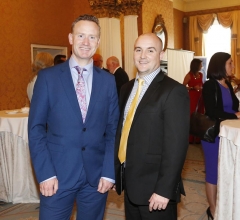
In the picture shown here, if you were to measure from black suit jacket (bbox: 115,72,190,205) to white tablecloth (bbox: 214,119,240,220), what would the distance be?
2.50 ft

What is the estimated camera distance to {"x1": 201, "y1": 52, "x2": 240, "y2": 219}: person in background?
2832 mm

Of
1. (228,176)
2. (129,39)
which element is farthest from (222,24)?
(228,176)

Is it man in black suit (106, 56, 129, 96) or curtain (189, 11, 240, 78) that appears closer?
man in black suit (106, 56, 129, 96)

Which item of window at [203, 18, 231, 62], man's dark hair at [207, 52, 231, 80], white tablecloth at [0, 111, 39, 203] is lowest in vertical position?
white tablecloth at [0, 111, 39, 203]

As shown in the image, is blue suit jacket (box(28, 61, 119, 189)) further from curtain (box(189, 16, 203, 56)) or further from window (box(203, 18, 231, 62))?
window (box(203, 18, 231, 62))

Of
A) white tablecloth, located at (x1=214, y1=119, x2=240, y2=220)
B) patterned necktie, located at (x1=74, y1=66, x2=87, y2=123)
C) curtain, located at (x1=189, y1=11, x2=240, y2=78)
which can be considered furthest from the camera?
curtain, located at (x1=189, y1=11, x2=240, y2=78)

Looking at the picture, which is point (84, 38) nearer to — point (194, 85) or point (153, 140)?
point (153, 140)

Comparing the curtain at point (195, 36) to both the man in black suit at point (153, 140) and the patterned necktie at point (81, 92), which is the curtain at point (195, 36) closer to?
the man in black suit at point (153, 140)

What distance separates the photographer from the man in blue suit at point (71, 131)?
1.72 meters

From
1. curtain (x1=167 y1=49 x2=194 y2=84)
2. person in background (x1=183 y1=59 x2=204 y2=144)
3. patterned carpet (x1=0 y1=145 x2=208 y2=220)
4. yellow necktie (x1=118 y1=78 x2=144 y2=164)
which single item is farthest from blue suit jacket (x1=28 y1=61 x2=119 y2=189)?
curtain (x1=167 y1=49 x2=194 y2=84)

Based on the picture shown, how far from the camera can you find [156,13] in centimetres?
909

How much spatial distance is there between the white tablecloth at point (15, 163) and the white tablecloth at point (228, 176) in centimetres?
210

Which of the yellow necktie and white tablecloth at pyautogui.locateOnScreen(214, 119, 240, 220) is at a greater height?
the yellow necktie

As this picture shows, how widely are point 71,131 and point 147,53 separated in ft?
2.03
